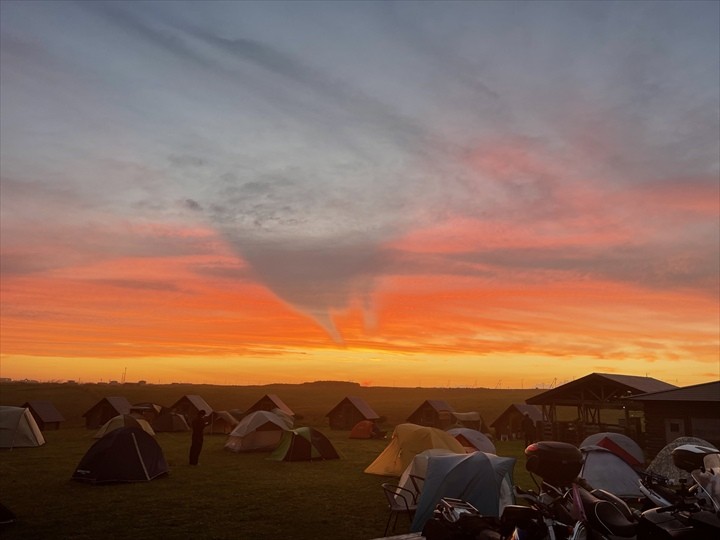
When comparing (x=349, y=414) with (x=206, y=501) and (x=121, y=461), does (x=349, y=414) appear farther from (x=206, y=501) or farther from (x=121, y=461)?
(x=206, y=501)

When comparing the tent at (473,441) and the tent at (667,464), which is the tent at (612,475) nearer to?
the tent at (667,464)

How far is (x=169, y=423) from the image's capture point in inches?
2029

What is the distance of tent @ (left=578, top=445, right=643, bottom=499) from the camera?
1838 cm

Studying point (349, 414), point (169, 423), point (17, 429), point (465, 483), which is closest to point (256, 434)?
point (17, 429)

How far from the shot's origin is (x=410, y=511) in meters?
13.4

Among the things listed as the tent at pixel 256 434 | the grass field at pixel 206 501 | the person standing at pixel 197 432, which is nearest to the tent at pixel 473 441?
the grass field at pixel 206 501

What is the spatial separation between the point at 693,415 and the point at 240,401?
84317 mm

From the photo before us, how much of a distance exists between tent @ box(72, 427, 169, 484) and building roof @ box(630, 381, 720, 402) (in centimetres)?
2472

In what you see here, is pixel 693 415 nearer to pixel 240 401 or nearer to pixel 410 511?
pixel 410 511

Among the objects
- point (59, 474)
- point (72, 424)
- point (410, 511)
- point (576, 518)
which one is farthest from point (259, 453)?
point (72, 424)

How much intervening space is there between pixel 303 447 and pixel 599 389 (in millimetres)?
19879

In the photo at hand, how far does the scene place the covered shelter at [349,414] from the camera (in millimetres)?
59469

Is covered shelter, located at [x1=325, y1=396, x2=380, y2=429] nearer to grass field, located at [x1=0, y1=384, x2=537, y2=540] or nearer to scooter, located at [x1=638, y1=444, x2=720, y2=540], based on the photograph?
grass field, located at [x1=0, y1=384, x2=537, y2=540]

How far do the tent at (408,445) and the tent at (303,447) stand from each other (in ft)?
18.1
